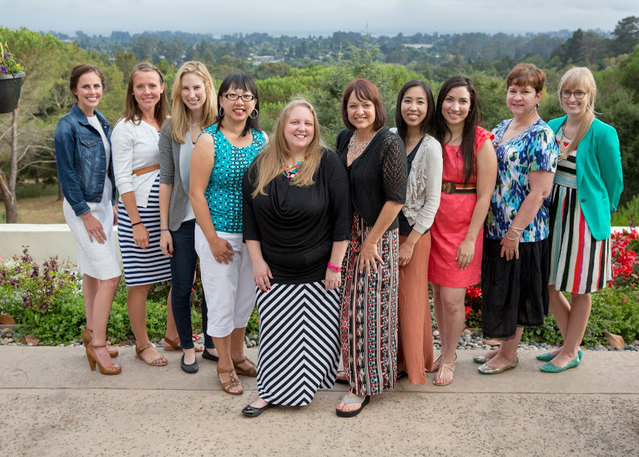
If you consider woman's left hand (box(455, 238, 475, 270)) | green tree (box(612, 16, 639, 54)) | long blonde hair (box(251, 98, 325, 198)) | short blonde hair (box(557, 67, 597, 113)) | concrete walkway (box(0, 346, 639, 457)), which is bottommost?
concrete walkway (box(0, 346, 639, 457))

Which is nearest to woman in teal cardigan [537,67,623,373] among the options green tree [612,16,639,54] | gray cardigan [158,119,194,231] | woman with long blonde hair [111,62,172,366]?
gray cardigan [158,119,194,231]

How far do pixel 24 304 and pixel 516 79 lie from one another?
3622 millimetres

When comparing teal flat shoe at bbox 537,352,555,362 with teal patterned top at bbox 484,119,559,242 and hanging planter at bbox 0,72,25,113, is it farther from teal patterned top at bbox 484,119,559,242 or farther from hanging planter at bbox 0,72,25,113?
hanging planter at bbox 0,72,25,113

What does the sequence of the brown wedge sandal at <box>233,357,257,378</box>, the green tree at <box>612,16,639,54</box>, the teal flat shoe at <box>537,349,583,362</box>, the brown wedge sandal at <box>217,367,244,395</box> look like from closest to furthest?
the brown wedge sandal at <box>217,367,244,395</box> < the brown wedge sandal at <box>233,357,257,378</box> < the teal flat shoe at <box>537,349,583,362</box> < the green tree at <box>612,16,639,54</box>

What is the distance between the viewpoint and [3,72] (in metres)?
4.22

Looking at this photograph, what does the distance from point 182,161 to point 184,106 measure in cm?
30

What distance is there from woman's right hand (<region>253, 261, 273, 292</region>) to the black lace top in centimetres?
54

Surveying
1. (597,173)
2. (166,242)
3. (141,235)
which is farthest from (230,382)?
(597,173)

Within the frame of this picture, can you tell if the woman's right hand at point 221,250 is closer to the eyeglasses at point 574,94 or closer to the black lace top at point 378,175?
the black lace top at point 378,175

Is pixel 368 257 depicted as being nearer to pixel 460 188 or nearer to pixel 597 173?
pixel 460 188

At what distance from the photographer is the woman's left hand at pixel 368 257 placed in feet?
9.57

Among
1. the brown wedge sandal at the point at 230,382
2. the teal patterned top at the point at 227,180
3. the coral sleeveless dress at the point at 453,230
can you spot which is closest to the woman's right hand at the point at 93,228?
the teal patterned top at the point at 227,180

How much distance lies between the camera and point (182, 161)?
10.3ft

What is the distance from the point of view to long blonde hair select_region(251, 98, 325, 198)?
2.83 metres
